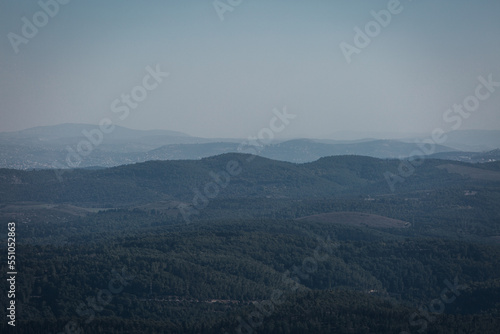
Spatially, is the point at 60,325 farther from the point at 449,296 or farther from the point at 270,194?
the point at 270,194

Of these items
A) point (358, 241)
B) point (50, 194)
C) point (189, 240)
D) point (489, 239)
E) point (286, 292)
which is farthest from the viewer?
point (50, 194)

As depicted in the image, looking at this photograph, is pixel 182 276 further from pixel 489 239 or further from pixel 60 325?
pixel 489 239

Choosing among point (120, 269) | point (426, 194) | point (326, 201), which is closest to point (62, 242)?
point (120, 269)

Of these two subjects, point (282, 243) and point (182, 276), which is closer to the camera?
point (182, 276)

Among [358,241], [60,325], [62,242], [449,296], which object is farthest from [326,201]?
[60,325]

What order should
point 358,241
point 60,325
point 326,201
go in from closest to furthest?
point 60,325, point 358,241, point 326,201

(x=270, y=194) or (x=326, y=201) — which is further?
(x=270, y=194)
